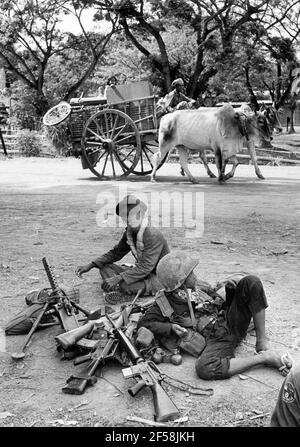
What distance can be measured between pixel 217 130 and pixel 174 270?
862 centimetres

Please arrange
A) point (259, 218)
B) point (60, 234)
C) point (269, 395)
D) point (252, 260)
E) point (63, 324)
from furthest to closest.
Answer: point (259, 218) → point (60, 234) → point (252, 260) → point (63, 324) → point (269, 395)

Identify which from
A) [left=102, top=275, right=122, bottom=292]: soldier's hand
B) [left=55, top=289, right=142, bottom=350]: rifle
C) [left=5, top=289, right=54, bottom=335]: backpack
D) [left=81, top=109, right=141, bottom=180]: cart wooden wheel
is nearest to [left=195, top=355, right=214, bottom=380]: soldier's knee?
[left=55, top=289, right=142, bottom=350]: rifle

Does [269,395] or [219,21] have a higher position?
[219,21]

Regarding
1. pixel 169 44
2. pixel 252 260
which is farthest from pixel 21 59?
pixel 252 260

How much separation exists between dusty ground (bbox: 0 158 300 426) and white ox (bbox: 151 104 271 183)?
807 millimetres

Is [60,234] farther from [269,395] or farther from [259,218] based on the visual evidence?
[269,395]

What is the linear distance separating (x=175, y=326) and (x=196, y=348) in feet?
0.68

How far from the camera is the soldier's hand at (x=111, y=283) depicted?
16.6 feet

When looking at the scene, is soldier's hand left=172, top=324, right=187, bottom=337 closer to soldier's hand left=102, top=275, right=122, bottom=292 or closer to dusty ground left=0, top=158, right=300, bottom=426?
dusty ground left=0, top=158, right=300, bottom=426

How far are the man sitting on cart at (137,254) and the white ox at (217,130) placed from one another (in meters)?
7.60

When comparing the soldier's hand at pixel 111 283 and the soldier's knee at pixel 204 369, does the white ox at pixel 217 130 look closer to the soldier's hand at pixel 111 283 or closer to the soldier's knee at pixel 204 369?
the soldier's hand at pixel 111 283

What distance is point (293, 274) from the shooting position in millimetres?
5816

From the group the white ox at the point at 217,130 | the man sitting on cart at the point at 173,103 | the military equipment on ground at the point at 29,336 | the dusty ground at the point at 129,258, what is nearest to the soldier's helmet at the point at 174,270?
the dusty ground at the point at 129,258

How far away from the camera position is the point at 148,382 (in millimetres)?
3385
